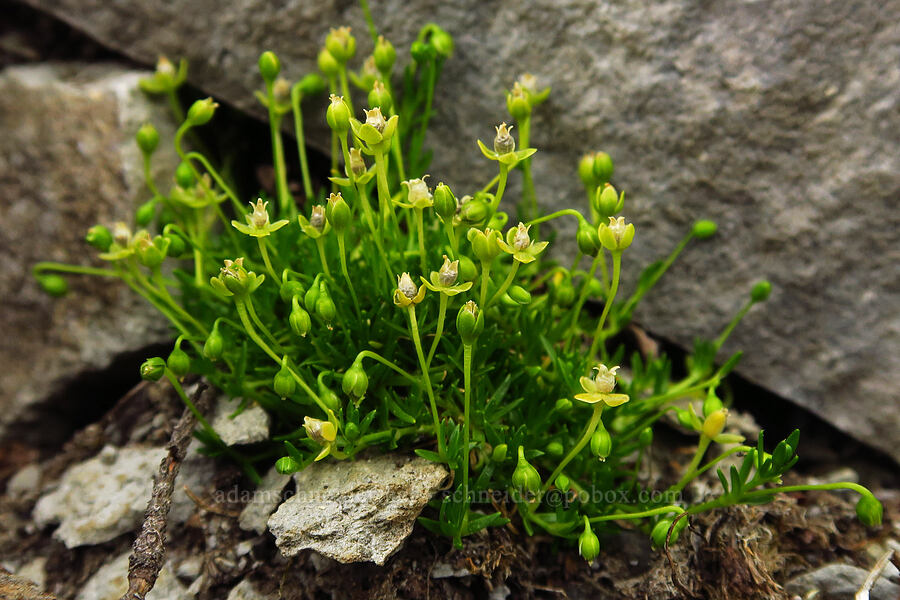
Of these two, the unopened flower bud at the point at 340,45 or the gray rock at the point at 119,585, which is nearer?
the gray rock at the point at 119,585

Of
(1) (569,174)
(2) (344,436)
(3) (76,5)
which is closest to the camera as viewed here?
(2) (344,436)

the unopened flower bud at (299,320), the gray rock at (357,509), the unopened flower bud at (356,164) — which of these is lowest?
the gray rock at (357,509)

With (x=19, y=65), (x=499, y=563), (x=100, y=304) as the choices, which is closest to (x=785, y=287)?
(x=499, y=563)

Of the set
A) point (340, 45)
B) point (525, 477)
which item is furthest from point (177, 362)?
point (340, 45)

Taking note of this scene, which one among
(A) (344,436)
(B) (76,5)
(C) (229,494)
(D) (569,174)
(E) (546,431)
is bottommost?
(C) (229,494)

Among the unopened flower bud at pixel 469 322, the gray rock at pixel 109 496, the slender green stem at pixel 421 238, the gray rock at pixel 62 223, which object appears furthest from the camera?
the gray rock at pixel 62 223

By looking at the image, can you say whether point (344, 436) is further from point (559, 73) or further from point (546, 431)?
point (559, 73)

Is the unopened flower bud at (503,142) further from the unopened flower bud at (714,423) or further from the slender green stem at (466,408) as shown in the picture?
the unopened flower bud at (714,423)

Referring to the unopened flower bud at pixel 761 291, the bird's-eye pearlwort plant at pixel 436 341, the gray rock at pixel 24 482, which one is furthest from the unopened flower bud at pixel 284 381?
the unopened flower bud at pixel 761 291

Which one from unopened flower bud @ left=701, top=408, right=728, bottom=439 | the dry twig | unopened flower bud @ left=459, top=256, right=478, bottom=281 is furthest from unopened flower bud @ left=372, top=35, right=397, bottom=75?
→ unopened flower bud @ left=701, top=408, right=728, bottom=439
